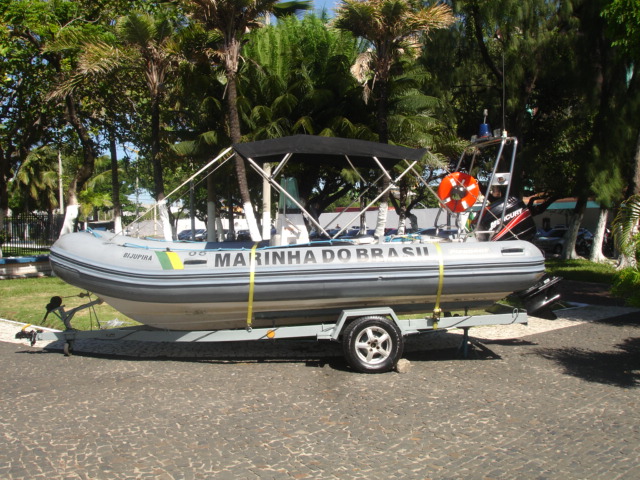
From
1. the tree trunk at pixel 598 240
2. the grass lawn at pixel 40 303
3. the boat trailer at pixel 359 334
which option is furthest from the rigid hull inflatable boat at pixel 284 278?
the tree trunk at pixel 598 240

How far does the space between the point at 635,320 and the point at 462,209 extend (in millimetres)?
3815

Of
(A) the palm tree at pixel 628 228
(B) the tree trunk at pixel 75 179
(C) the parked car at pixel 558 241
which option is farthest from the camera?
(C) the parked car at pixel 558 241

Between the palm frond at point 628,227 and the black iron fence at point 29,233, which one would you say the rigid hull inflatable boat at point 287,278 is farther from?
the black iron fence at point 29,233

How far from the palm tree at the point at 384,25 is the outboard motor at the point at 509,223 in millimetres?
3453

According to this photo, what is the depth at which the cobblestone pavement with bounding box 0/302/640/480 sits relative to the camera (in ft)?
13.5

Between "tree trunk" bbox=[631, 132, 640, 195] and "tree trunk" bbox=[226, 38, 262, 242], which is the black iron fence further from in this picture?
"tree trunk" bbox=[631, 132, 640, 195]

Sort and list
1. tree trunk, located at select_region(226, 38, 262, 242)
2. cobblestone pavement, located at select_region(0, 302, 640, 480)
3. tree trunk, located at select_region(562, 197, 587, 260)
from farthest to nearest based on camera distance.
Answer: tree trunk, located at select_region(562, 197, 587, 260)
tree trunk, located at select_region(226, 38, 262, 242)
cobblestone pavement, located at select_region(0, 302, 640, 480)

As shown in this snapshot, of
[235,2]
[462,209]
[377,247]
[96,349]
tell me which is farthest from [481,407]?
[235,2]

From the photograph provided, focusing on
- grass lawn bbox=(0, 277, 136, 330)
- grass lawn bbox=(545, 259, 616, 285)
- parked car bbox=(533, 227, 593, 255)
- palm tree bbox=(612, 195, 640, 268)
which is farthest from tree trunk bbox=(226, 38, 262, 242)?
parked car bbox=(533, 227, 593, 255)

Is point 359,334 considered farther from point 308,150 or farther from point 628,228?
point 628,228

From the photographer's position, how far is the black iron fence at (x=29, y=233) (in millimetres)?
19531

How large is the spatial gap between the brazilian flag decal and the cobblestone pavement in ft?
3.85

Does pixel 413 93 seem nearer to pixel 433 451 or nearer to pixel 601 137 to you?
pixel 601 137

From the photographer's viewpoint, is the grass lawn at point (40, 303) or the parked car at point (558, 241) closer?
the grass lawn at point (40, 303)
